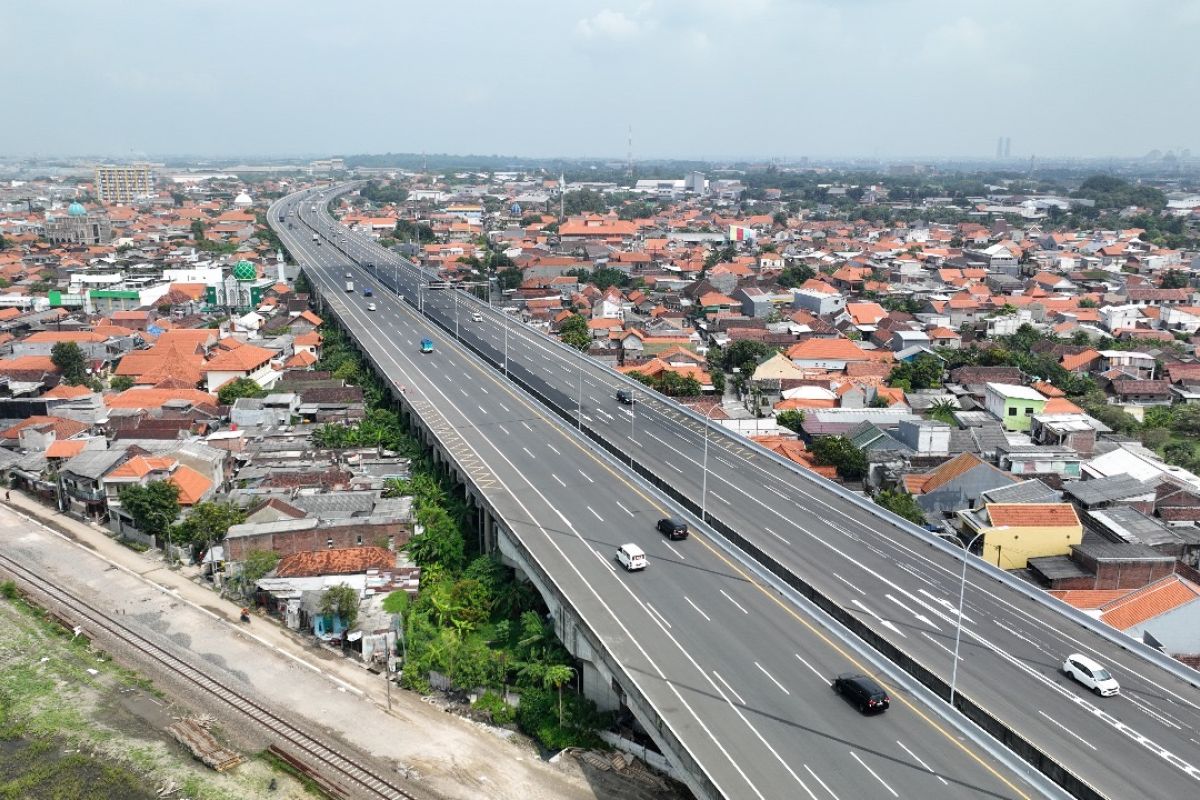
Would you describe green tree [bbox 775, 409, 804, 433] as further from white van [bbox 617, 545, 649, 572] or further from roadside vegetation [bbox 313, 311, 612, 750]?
white van [bbox 617, 545, 649, 572]

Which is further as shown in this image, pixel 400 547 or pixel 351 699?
pixel 400 547

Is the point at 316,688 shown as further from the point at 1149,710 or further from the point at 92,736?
the point at 1149,710

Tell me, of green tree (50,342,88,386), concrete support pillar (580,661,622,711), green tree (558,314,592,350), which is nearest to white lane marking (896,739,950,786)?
concrete support pillar (580,661,622,711)

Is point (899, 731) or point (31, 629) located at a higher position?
point (899, 731)

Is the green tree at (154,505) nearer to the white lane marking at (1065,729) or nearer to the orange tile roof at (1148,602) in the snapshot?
the white lane marking at (1065,729)

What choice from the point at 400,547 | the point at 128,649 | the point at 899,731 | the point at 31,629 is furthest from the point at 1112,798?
the point at 31,629

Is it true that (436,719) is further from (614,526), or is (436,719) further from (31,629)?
(31,629)
